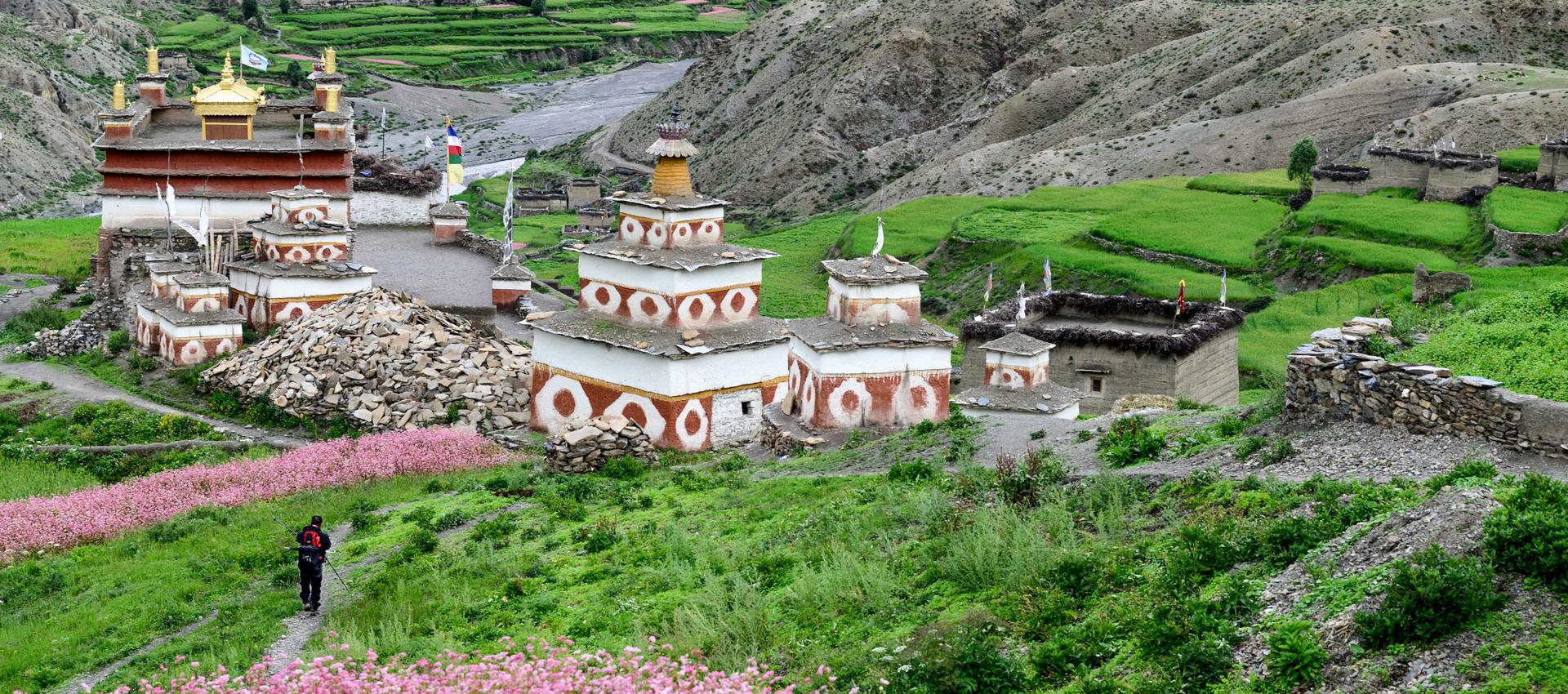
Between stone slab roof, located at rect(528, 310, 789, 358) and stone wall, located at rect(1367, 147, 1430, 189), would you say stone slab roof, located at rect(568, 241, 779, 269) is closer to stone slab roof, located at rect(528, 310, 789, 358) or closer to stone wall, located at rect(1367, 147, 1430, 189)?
stone slab roof, located at rect(528, 310, 789, 358)

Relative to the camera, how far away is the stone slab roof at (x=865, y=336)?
29422 mm

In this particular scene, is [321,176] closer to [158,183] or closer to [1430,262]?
[158,183]

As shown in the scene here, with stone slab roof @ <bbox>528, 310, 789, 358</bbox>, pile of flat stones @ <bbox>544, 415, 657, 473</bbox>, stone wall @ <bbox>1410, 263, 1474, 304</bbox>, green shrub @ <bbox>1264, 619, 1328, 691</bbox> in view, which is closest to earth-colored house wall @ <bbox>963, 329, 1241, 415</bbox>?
stone wall @ <bbox>1410, 263, 1474, 304</bbox>

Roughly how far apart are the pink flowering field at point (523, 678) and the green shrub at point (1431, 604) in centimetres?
436

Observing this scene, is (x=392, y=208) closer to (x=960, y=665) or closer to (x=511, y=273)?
(x=511, y=273)

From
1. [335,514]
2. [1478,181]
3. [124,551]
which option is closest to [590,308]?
[335,514]

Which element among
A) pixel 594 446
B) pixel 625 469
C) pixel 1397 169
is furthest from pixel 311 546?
pixel 1397 169

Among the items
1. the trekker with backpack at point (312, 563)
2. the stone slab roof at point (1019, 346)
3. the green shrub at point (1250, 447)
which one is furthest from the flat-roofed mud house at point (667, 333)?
the green shrub at point (1250, 447)

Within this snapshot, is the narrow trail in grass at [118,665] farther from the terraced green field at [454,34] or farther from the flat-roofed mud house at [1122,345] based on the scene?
the terraced green field at [454,34]

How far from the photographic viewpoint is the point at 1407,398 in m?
17.6

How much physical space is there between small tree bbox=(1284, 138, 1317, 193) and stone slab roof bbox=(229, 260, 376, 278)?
4634cm

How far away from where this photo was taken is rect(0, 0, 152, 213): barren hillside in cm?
10125

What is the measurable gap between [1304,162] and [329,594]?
61.0 m

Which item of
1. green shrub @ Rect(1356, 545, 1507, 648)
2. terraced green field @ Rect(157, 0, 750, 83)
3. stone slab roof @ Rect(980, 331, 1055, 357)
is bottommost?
stone slab roof @ Rect(980, 331, 1055, 357)
